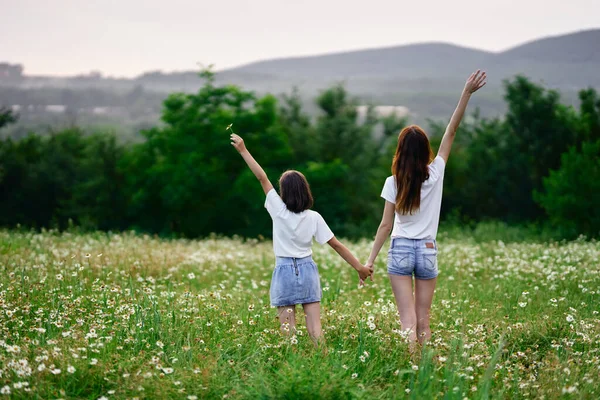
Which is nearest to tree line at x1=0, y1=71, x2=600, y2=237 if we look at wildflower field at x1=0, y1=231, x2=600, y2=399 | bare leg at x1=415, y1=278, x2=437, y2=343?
wildflower field at x1=0, y1=231, x2=600, y2=399

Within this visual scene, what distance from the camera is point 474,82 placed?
5.90 meters

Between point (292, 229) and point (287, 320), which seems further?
point (287, 320)

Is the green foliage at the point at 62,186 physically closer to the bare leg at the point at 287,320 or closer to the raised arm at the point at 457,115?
the bare leg at the point at 287,320

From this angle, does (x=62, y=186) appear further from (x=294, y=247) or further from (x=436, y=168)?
(x=436, y=168)

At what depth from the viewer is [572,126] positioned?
36.3 meters

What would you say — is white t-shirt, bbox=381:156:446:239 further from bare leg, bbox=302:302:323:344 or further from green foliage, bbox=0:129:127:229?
green foliage, bbox=0:129:127:229

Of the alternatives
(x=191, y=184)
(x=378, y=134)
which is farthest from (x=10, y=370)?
(x=378, y=134)

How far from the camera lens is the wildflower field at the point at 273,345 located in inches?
169

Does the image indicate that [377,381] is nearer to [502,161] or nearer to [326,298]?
[326,298]

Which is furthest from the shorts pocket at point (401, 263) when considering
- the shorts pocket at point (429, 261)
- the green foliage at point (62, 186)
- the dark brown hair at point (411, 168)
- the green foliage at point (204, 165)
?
the green foliage at point (62, 186)

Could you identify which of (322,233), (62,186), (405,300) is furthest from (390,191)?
(62,186)

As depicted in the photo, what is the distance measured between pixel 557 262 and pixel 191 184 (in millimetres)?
32553

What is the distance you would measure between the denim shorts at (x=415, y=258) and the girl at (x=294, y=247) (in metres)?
0.65

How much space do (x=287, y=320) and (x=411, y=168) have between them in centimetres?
185
